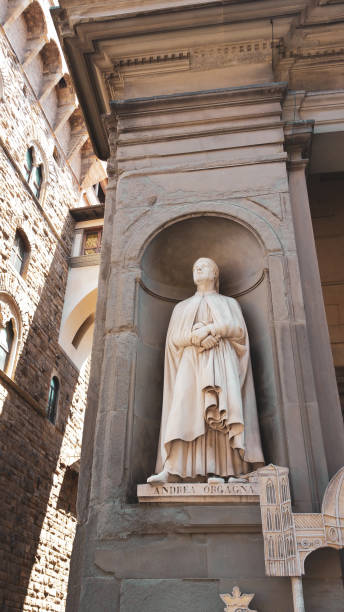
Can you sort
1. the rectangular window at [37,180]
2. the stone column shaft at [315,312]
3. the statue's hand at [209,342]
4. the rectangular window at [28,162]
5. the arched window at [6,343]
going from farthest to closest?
the rectangular window at [37,180]
the rectangular window at [28,162]
the arched window at [6,343]
the statue's hand at [209,342]
the stone column shaft at [315,312]

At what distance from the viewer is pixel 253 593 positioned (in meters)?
3.56

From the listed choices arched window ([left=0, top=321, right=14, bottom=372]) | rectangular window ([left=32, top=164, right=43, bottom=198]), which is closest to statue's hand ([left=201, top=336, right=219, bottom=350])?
arched window ([left=0, top=321, right=14, bottom=372])

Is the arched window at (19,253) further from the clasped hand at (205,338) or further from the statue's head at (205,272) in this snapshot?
the clasped hand at (205,338)

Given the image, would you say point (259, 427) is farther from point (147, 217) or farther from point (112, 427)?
point (147, 217)

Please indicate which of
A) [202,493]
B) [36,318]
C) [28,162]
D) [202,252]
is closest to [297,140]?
[202,252]

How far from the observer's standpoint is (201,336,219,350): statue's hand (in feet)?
15.2

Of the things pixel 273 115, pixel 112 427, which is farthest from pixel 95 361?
pixel 273 115

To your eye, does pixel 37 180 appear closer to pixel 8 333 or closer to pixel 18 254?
pixel 18 254

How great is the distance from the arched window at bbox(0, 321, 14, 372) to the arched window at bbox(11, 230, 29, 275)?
6.38 feet

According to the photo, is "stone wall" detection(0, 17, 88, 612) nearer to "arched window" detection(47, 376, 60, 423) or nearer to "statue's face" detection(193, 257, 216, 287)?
"arched window" detection(47, 376, 60, 423)

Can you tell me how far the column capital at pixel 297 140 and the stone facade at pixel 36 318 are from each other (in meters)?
9.91

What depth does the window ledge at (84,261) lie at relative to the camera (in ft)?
63.7

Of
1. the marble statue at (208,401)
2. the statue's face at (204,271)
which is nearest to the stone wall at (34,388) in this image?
the statue's face at (204,271)

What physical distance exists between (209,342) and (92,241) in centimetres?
1621
